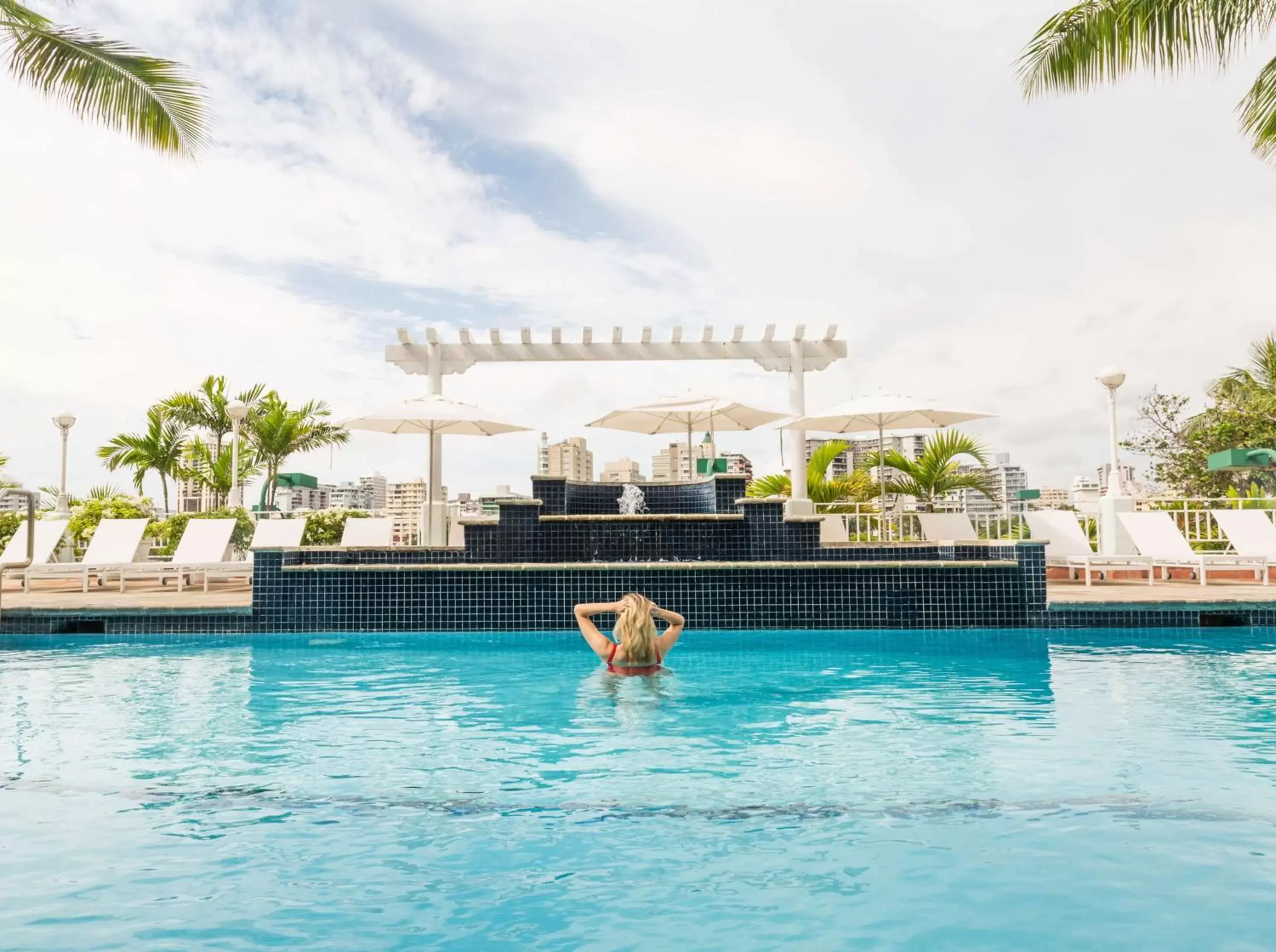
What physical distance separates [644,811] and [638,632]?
2.15 m

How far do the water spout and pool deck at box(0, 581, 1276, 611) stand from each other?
4729 millimetres

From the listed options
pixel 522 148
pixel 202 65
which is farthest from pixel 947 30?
pixel 202 65

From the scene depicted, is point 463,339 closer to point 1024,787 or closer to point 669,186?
point 669,186

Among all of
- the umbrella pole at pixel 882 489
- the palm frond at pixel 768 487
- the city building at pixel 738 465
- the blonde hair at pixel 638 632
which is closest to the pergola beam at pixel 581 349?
the city building at pixel 738 465

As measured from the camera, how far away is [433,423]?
37.2ft

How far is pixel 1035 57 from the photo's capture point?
9000mm

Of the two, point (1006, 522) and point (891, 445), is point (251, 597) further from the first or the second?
point (891, 445)

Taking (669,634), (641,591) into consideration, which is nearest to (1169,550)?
(641,591)

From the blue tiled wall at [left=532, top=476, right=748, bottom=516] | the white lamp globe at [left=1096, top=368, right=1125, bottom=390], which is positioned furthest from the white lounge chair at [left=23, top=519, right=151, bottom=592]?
the white lamp globe at [left=1096, top=368, right=1125, bottom=390]

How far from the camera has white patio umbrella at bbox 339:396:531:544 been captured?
34.4 feet

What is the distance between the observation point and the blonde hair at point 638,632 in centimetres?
541

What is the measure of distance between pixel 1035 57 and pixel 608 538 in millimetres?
7146

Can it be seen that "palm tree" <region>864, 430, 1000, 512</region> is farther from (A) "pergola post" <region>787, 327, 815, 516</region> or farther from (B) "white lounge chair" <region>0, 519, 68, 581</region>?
(B) "white lounge chair" <region>0, 519, 68, 581</region>

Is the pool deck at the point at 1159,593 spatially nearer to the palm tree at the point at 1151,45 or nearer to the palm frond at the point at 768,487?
the palm tree at the point at 1151,45
